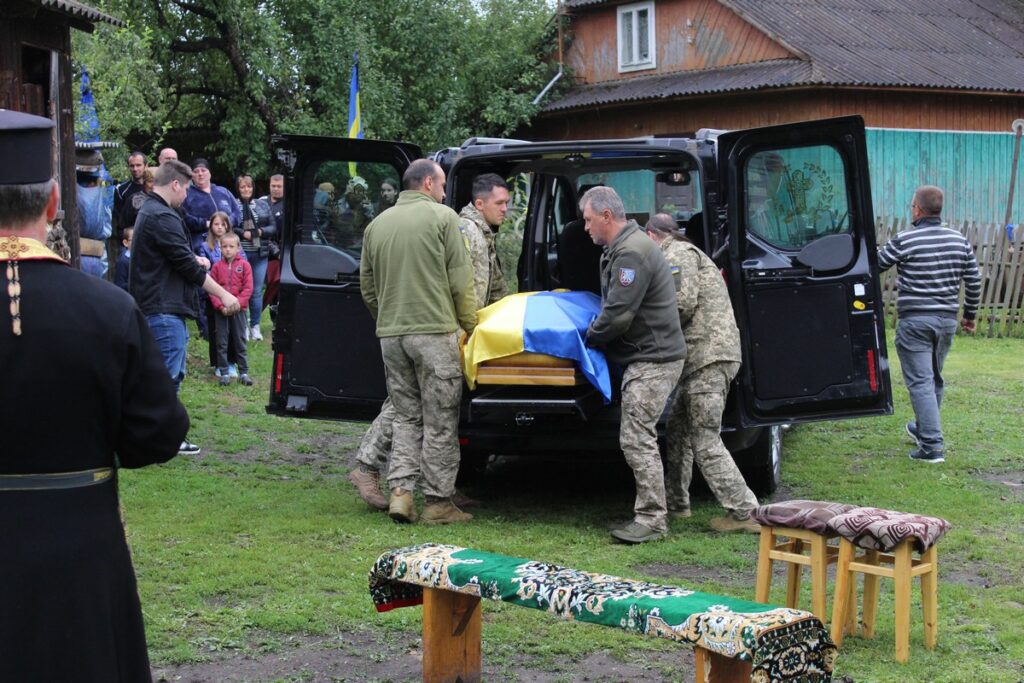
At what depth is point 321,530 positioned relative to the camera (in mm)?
7547

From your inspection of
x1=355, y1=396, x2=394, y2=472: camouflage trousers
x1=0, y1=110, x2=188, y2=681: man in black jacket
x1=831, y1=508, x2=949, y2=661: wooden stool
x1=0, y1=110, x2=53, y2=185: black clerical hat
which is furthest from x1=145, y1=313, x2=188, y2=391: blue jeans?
x1=0, y1=110, x2=53, y2=185: black clerical hat

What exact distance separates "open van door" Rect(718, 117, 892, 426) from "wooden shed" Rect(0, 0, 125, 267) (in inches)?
277

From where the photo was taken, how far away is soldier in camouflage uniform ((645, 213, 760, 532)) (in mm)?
7527

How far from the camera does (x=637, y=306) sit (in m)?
7.25

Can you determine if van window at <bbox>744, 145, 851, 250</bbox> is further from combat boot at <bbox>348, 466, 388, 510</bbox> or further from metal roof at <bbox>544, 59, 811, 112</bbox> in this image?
metal roof at <bbox>544, 59, 811, 112</bbox>

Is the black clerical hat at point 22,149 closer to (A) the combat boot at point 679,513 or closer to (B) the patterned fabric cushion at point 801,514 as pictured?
(B) the patterned fabric cushion at point 801,514

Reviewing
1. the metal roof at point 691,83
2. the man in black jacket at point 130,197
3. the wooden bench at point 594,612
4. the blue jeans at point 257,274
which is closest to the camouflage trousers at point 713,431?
the wooden bench at point 594,612

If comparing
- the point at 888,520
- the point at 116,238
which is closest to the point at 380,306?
the point at 888,520

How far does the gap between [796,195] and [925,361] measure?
2.47m

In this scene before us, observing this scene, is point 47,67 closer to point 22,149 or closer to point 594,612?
point 594,612

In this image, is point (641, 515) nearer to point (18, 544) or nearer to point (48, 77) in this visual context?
point (18, 544)


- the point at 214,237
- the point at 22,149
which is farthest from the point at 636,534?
the point at 214,237

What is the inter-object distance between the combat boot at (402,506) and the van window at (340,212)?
1566mm

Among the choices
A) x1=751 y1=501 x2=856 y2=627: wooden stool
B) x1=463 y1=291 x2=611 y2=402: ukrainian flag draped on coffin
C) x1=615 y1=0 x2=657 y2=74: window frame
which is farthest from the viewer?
x1=615 y1=0 x2=657 y2=74: window frame
